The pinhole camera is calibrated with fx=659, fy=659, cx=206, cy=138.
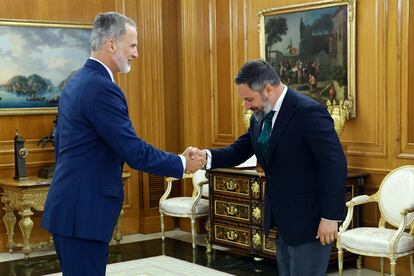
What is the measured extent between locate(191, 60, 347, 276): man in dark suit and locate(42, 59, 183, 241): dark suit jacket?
0.63 metres

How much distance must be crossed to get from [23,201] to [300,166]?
13.8ft

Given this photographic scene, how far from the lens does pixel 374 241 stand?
5188mm

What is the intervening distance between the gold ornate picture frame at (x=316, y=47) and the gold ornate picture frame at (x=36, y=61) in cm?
221

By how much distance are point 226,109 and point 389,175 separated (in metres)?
2.52

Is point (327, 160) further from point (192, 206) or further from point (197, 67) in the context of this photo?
point (197, 67)

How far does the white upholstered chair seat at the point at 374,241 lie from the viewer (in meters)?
5.14

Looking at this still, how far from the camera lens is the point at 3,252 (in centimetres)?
709

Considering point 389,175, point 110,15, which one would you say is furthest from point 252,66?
point 389,175

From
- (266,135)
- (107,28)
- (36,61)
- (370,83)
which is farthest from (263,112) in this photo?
(36,61)

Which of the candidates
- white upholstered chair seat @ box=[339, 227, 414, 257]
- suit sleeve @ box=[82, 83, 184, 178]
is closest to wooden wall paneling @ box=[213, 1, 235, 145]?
white upholstered chair seat @ box=[339, 227, 414, 257]

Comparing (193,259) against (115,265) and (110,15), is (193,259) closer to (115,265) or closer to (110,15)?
(115,265)

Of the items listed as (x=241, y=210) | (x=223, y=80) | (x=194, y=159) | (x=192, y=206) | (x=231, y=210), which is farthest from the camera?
(x=223, y=80)

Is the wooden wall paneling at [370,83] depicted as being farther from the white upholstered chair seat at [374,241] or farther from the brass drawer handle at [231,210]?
the brass drawer handle at [231,210]

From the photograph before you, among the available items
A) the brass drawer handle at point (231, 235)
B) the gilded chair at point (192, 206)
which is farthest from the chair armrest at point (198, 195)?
the brass drawer handle at point (231, 235)
